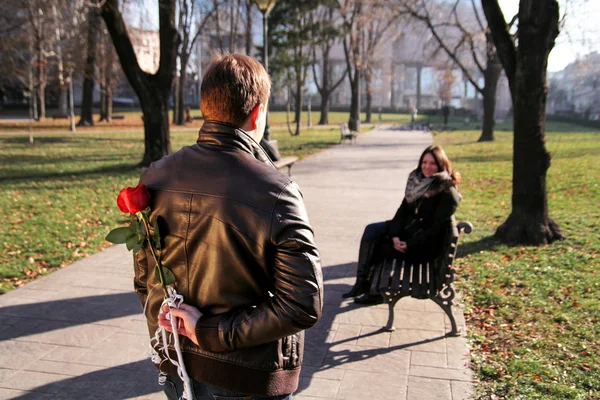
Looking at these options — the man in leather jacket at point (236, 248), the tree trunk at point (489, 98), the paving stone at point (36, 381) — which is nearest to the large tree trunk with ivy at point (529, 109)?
the paving stone at point (36, 381)

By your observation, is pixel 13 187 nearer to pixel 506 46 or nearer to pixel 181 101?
pixel 506 46

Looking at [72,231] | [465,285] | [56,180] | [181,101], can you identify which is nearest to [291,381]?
[465,285]

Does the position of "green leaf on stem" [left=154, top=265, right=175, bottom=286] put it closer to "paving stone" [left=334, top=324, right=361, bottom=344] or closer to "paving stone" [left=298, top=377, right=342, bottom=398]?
"paving stone" [left=298, top=377, right=342, bottom=398]

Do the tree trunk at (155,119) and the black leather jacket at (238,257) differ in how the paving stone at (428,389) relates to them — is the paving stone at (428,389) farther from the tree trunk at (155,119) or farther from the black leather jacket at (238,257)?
the tree trunk at (155,119)

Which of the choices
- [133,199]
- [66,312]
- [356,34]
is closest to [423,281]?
[66,312]

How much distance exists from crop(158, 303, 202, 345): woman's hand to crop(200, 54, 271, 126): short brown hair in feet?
2.05

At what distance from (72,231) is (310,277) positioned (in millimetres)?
Result: 7292

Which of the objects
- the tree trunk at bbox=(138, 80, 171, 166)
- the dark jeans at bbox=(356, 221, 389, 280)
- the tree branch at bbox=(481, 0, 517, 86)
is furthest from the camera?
the tree trunk at bbox=(138, 80, 171, 166)

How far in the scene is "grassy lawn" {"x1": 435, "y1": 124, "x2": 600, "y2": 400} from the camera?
383cm

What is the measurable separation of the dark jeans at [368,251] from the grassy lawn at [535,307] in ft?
3.24

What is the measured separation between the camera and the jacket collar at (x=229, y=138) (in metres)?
1.81

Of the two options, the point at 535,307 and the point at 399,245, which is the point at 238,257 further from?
the point at 535,307

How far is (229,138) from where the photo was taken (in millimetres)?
1815

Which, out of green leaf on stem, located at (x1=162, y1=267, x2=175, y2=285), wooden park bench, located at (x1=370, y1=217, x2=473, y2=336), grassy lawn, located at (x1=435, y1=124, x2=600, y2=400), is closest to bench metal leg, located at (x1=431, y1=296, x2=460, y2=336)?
wooden park bench, located at (x1=370, y1=217, x2=473, y2=336)
